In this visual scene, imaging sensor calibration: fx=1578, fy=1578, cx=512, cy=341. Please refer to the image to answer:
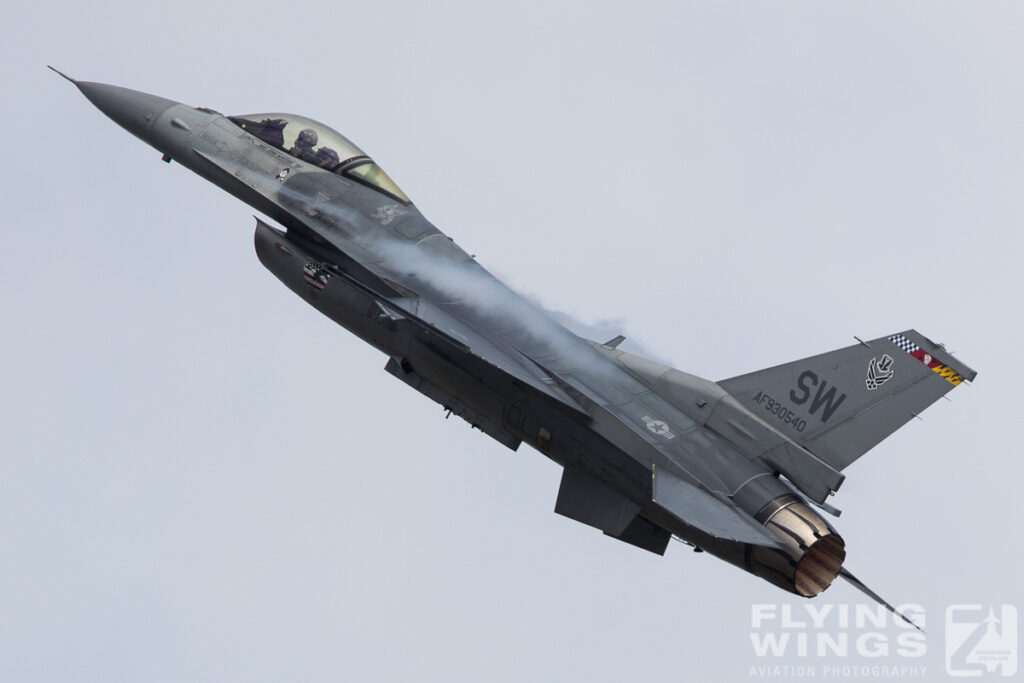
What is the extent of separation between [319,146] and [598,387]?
295 inches

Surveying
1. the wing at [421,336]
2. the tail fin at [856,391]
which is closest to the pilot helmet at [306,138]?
the wing at [421,336]

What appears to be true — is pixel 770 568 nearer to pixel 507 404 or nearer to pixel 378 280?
pixel 507 404

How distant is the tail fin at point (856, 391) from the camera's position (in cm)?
2205

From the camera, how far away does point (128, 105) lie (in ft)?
93.4

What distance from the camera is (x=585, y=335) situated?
82.3 feet

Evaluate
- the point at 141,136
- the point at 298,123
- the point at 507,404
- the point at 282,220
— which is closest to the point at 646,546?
the point at 507,404

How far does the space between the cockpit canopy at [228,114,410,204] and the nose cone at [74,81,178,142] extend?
4.55 ft

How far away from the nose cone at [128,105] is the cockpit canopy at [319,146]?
1.39m

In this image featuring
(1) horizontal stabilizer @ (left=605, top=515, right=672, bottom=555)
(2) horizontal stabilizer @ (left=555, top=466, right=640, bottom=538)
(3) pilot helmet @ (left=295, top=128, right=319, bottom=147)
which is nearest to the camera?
(2) horizontal stabilizer @ (left=555, top=466, right=640, bottom=538)

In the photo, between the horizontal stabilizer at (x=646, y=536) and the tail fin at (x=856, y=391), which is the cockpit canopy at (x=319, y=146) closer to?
the horizontal stabilizer at (x=646, y=536)

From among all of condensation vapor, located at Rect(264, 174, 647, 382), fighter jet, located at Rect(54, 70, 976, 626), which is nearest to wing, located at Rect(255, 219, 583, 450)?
fighter jet, located at Rect(54, 70, 976, 626)

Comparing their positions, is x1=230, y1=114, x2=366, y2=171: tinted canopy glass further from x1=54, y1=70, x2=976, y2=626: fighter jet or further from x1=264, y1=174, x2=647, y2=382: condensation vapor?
x1=264, y1=174, x2=647, y2=382: condensation vapor

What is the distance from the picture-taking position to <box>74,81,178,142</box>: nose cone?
28250mm

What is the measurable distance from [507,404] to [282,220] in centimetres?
560
